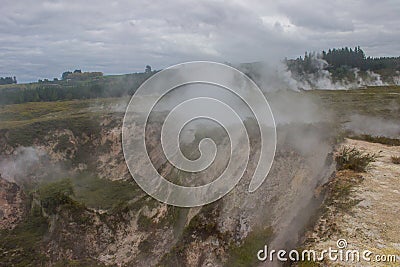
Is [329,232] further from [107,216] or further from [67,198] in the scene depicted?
[67,198]

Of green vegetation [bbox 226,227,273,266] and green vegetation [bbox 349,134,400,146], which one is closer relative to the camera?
green vegetation [bbox 226,227,273,266]

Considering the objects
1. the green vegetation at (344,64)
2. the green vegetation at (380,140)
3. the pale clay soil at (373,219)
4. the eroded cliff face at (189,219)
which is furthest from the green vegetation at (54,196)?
the green vegetation at (344,64)

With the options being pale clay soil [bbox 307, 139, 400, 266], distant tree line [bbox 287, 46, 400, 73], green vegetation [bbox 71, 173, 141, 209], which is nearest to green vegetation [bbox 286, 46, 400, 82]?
distant tree line [bbox 287, 46, 400, 73]

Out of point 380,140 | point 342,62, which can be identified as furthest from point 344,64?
point 380,140

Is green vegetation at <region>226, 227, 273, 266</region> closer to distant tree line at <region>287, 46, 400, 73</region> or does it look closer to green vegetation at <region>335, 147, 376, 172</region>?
green vegetation at <region>335, 147, 376, 172</region>

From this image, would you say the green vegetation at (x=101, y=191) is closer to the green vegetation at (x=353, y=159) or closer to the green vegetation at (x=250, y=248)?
the green vegetation at (x=250, y=248)
